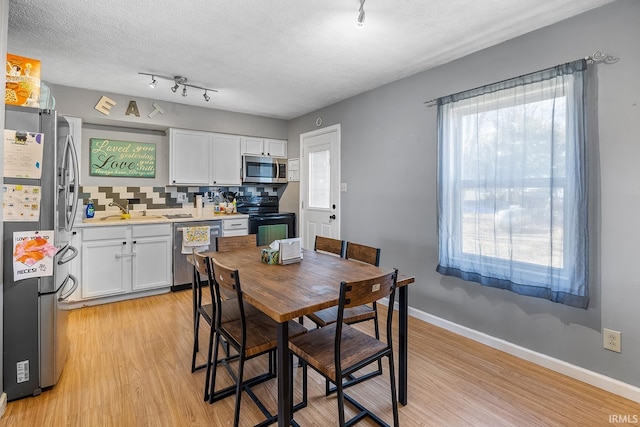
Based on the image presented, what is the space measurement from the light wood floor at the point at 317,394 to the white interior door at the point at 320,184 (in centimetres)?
208

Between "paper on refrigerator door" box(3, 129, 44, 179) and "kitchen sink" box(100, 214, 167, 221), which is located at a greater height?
"paper on refrigerator door" box(3, 129, 44, 179)

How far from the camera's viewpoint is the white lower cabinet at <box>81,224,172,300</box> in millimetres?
3477

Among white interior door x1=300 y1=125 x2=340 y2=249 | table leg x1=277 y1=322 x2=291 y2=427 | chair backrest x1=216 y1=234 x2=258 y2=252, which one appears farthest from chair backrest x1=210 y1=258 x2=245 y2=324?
white interior door x1=300 y1=125 x2=340 y2=249

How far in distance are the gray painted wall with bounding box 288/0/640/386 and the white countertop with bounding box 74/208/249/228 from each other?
6.46 ft

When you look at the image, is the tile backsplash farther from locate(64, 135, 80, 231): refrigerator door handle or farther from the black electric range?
locate(64, 135, 80, 231): refrigerator door handle

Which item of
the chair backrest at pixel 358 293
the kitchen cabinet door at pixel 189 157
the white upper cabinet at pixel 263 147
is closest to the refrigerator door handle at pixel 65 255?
the chair backrest at pixel 358 293

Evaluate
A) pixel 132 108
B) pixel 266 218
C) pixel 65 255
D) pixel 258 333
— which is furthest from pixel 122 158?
pixel 258 333

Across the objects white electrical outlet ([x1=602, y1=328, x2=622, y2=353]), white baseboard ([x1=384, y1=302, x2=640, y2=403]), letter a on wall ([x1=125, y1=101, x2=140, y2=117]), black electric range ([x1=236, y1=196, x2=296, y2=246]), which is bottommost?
white baseboard ([x1=384, y1=302, x2=640, y2=403])

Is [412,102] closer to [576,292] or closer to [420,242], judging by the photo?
[420,242]

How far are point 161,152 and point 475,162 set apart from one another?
391cm

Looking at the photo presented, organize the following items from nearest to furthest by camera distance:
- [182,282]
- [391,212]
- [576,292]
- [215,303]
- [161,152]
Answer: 1. [215,303]
2. [576,292]
3. [391,212]
4. [182,282]
5. [161,152]

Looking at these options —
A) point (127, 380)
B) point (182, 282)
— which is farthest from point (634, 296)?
point (182, 282)

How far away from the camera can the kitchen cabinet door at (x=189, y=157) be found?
422 centimetres

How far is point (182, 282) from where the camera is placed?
4031 mm
